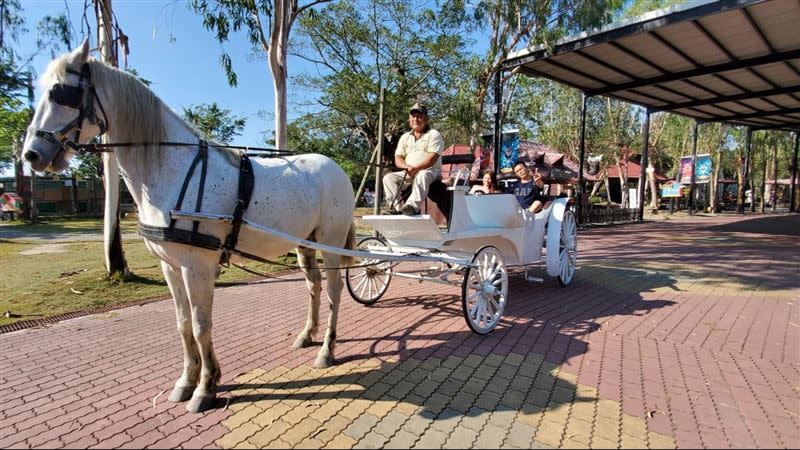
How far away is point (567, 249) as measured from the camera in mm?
6254

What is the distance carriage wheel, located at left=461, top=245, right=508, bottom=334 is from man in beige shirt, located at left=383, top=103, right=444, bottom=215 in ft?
2.83

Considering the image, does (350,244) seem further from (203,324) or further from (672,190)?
(672,190)

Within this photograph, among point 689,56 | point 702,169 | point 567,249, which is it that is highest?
point 689,56

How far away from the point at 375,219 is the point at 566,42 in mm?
8814

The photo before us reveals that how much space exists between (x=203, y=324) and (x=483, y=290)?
262 cm

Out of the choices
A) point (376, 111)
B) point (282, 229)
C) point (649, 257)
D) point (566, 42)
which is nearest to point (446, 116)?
point (376, 111)

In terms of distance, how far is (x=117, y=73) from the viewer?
254 cm

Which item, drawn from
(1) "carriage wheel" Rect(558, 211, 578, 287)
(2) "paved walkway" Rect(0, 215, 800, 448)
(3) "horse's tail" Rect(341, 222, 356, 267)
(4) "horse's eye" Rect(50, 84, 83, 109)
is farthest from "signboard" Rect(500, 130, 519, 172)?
(4) "horse's eye" Rect(50, 84, 83, 109)

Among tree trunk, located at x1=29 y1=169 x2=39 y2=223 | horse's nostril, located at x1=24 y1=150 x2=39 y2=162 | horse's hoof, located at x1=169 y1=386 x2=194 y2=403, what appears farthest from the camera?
tree trunk, located at x1=29 y1=169 x2=39 y2=223

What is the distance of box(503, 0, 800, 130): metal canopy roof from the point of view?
9125mm

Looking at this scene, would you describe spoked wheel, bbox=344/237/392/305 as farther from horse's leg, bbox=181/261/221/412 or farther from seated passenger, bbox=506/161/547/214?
seated passenger, bbox=506/161/547/214

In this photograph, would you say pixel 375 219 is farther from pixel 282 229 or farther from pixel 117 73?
pixel 117 73

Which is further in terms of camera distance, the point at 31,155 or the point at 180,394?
the point at 180,394

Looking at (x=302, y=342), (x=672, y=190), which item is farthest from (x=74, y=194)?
(x=672, y=190)
